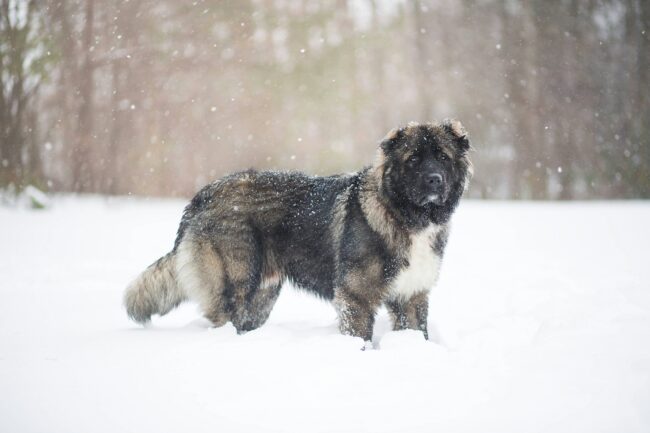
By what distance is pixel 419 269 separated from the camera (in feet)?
12.6

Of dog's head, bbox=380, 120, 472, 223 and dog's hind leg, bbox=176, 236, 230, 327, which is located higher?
dog's head, bbox=380, 120, 472, 223

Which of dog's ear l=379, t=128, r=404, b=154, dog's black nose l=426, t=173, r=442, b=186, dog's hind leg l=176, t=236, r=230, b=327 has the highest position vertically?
dog's ear l=379, t=128, r=404, b=154

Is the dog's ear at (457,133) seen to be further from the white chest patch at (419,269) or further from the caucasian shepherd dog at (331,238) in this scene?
the white chest patch at (419,269)

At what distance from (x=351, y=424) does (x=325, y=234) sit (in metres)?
1.80

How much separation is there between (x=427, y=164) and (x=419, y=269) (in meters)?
0.80

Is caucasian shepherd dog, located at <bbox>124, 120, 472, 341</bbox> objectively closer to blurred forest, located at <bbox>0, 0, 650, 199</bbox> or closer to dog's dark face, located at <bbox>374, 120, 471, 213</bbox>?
dog's dark face, located at <bbox>374, 120, 471, 213</bbox>

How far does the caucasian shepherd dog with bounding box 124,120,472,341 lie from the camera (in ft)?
12.6

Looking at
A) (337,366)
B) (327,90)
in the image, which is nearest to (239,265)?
(337,366)

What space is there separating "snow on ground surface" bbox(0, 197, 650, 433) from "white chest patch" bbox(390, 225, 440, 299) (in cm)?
35

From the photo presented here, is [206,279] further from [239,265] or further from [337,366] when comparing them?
[337,366]

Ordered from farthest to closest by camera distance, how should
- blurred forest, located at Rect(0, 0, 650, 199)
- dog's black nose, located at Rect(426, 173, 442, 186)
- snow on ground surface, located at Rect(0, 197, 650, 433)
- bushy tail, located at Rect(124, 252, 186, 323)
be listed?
1. blurred forest, located at Rect(0, 0, 650, 199)
2. bushy tail, located at Rect(124, 252, 186, 323)
3. dog's black nose, located at Rect(426, 173, 442, 186)
4. snow on ground surface, located at Rect(0, 197, 650, 433)

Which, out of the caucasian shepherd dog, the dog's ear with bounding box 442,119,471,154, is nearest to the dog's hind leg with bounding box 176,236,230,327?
the caucasian shepherd dog

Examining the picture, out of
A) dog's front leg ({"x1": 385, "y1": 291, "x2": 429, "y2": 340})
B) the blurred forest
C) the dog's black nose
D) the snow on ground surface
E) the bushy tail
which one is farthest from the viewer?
the blurred forest

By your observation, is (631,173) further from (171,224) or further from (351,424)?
(351,424)
